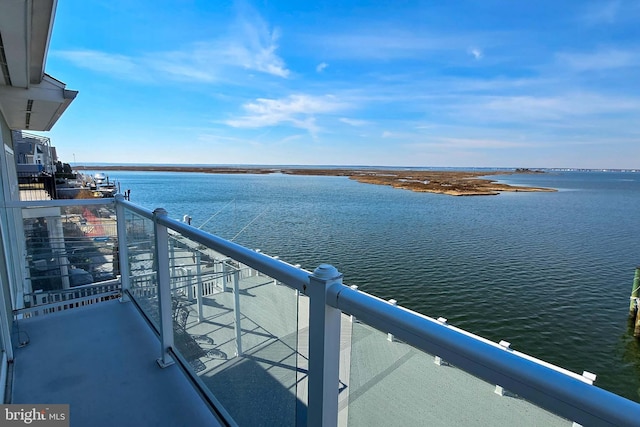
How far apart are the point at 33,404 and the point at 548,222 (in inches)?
931

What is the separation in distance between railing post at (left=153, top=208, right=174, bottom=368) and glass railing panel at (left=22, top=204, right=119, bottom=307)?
4.74 ft

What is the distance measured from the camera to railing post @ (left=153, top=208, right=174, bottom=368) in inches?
79.9

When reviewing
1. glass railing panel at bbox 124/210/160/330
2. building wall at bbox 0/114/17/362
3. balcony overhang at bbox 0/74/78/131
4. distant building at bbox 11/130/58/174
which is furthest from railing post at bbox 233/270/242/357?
distant building at bbox 11/130/58/174

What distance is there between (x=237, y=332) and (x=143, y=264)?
5.01 ft

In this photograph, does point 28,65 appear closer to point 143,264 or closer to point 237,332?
point 143,264

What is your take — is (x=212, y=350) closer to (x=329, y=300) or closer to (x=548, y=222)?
(x=329, y=300)

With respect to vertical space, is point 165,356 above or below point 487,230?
above

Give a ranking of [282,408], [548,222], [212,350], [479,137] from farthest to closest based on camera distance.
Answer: [479,137] → [548,222] → [212,350] → [282,408]

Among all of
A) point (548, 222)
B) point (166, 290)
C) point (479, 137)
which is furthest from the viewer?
point (479, 137)

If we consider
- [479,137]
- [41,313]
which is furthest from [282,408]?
[479,137]

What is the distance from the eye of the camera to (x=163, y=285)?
2.09 m

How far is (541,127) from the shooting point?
45.5 meters

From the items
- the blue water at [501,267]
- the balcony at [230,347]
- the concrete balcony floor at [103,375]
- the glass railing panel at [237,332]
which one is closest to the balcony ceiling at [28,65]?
the balcony at [230,347]

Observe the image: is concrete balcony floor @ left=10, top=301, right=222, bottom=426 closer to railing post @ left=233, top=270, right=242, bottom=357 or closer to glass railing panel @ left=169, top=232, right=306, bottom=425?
glass railing panel @ left=169, top=232, right=306, bottom=425
